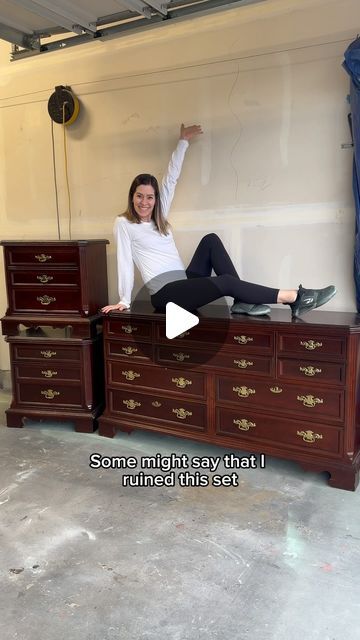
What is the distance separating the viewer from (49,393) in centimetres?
338

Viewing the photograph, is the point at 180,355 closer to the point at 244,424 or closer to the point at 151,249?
the point at 244,424

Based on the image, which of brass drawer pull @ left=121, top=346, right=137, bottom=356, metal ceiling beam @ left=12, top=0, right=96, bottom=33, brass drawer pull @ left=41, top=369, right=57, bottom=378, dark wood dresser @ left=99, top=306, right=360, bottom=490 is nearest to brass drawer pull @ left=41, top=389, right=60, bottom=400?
brass drawer pull @ left=41, top=369, right=57, bottom=378

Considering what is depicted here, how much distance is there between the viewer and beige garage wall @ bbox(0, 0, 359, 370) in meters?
2.84

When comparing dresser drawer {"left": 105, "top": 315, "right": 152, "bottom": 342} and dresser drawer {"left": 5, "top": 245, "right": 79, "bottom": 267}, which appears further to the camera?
dresser drawer {"left": 5, "top": 245, "right": 79, "bottom": 267}

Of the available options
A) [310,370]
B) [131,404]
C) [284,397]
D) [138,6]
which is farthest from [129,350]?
[138,6]

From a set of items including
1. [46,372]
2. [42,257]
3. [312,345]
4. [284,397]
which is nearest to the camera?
[312,345]

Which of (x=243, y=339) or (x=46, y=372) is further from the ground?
(x=243, y=339)

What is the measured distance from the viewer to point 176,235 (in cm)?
341

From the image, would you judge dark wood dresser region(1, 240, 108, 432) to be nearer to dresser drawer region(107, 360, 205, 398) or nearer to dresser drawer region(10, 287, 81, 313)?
dresser drawer region(10, 287, 81, 313)

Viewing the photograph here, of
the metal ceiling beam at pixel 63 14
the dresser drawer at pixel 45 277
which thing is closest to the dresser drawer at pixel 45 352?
the dresser drawer at pixel 45 277

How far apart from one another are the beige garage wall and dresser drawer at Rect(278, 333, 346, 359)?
0.56 meters

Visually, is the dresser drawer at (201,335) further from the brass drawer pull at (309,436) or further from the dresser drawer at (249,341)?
the brass drawer pull at (309,436)

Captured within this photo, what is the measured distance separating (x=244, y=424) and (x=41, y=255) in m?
1.72

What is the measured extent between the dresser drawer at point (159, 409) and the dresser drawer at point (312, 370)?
557 millimetres
